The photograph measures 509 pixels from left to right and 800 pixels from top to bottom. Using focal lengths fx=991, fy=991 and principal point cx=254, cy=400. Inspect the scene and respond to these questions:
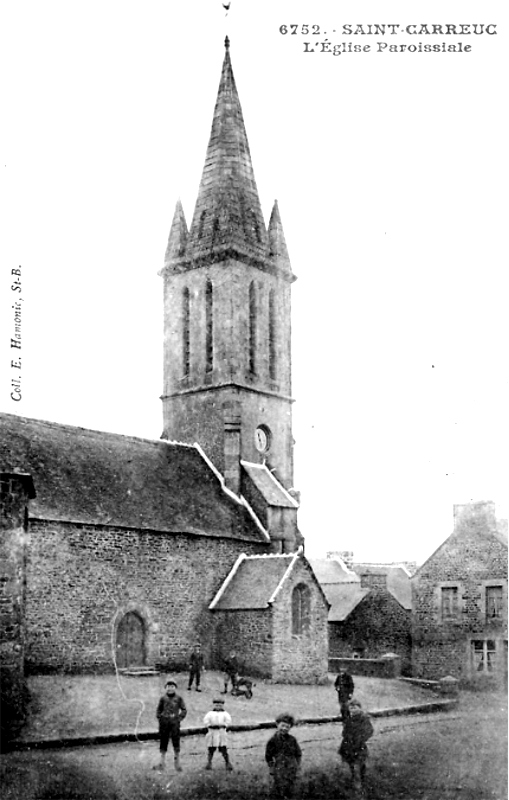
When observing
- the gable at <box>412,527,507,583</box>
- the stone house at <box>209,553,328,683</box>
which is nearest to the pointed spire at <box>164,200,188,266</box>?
the stone house at <box>209,553,328,683</box>

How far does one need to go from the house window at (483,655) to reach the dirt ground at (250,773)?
12.6 m

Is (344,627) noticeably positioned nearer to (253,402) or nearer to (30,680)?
(253,402)

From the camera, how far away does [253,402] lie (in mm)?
41031

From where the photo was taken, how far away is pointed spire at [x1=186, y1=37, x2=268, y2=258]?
40.5 metres

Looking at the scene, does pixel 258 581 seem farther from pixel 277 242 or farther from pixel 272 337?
pixel 277 242

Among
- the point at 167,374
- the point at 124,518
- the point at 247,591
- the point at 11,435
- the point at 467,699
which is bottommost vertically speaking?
the point at 467,699

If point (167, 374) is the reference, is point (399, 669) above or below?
below

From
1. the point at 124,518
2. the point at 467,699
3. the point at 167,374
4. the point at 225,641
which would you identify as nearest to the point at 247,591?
the point at 225,641

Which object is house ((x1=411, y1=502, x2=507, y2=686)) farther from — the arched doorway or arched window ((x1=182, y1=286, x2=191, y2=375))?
arched window ((x1=182, y1=286, x2=191, y2=375))

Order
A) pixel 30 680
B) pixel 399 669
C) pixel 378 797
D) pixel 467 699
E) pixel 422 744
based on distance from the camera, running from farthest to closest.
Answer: pixel 399 669 < pixel 467 699 < pixel 30 680 < pixel 422 744 < pixel 378 797

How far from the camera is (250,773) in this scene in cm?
1812

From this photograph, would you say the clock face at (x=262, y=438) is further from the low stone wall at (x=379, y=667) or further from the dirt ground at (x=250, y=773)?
the dirt ground at (x=250, y=773)

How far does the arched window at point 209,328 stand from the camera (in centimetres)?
4091

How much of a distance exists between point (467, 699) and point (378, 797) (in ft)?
53.3
